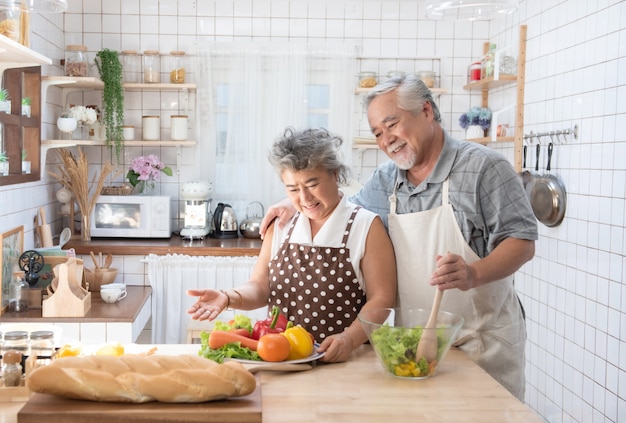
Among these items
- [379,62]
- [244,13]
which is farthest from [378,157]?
[244,13]

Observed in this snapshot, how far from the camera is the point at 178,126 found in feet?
16.5

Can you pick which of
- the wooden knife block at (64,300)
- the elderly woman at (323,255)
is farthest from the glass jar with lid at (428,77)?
the elderly woman at (323,255)

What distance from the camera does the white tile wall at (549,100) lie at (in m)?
3.37

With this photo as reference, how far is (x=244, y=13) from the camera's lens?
5172 millimetres

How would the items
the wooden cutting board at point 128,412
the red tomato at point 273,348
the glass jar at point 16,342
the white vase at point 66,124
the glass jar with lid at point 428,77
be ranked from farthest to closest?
the glass jar with lid at point 428,77 → the white vase at point 66,124 → the red tomato at point 273,348 → the glass jar at point 16,342 → the wooden cutting board at point 128,412

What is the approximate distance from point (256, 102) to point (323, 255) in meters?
3.08

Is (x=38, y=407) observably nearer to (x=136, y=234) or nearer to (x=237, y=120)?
(x=136, y=234)

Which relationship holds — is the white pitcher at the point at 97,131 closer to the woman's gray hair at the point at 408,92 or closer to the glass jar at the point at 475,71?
the glass jar at the point at 475,71

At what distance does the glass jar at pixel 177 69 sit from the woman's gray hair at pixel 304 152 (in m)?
3.02

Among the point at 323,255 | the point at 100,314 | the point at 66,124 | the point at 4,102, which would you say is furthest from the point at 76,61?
the point at 323,255

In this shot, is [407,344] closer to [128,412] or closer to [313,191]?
[313,191]

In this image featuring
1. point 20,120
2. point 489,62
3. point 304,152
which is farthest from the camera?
point 489,62

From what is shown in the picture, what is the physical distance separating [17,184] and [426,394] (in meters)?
3.03

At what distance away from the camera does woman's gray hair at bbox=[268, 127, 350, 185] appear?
2143 mm
